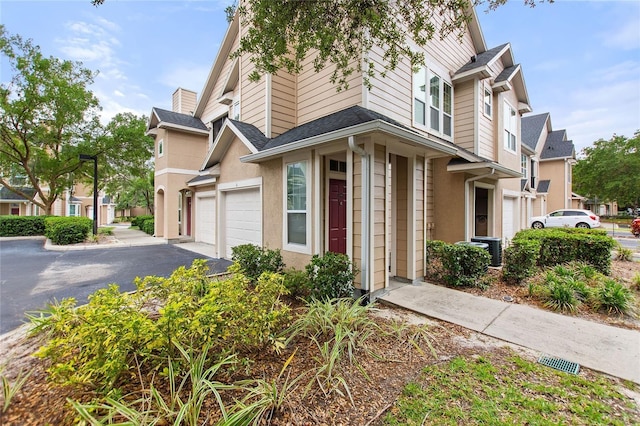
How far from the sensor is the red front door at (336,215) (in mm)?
6299

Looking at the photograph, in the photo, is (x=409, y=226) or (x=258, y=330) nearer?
(x=258, y=330)

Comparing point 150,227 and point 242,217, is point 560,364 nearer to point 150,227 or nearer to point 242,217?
point 242,217

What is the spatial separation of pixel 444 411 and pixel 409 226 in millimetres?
4150

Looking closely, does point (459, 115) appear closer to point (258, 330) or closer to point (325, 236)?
point (325, 236)

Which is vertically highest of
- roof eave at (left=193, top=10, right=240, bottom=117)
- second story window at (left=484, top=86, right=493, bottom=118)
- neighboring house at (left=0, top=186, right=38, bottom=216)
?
roof eave at (left=193, top=10, right=240, bottom=117)

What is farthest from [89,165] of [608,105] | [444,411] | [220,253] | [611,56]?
[608,105]

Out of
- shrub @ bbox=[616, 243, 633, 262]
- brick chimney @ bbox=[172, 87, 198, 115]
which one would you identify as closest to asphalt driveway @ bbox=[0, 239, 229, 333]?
brick chimney @ bbox=[172, 87, 198, 115]

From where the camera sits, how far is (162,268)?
777cm

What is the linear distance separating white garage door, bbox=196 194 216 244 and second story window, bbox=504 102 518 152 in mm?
12384

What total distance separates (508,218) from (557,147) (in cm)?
1737

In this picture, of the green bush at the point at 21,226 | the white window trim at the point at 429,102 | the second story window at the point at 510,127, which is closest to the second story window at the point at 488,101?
the second story window at the point at 510,127

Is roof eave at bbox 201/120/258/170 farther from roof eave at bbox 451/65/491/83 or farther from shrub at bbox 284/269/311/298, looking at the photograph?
roof eave at bbox 451/65/491/83

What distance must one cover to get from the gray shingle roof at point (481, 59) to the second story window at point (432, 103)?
27.9 inches

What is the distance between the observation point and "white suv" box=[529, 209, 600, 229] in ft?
59.3
